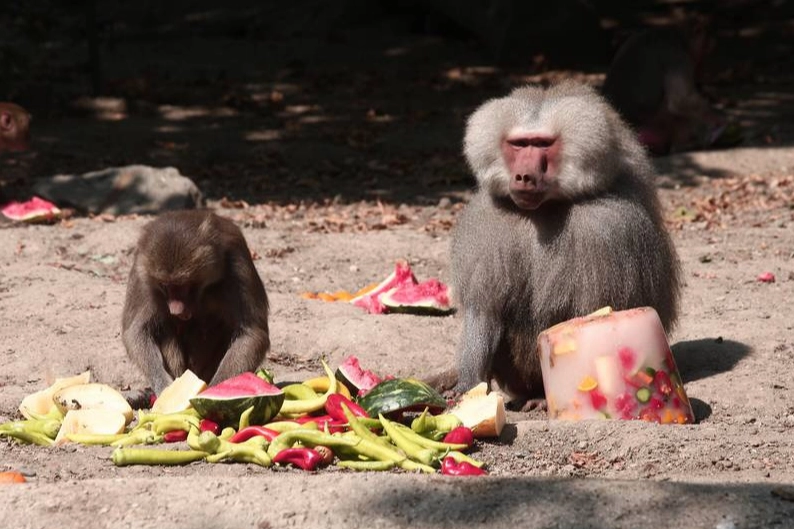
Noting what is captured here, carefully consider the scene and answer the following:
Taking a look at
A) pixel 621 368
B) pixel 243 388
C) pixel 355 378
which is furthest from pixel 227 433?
pixel 621 368

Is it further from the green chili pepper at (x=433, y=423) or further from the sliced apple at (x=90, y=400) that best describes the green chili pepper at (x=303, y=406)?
the sliced apple at (x=90, y=400)

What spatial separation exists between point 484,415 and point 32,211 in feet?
21.2

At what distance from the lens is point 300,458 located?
5059 mm

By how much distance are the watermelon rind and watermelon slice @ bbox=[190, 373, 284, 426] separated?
1.26 feet

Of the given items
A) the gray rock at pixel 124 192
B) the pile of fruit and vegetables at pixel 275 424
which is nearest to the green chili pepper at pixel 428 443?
the pile of fruit and vegetables at pixel 275 424

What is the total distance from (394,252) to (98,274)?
2.13 metres

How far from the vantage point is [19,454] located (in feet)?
17.6

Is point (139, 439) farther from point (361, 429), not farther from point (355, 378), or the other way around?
point (355, 378)

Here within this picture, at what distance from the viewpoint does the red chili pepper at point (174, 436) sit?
550cm

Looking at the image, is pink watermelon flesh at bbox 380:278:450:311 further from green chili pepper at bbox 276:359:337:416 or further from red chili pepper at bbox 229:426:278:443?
red chili pepper at bbox 229:426:278:443

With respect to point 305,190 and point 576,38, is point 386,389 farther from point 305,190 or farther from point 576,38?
point 576,38

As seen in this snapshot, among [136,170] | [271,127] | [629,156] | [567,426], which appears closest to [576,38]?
[271,127]

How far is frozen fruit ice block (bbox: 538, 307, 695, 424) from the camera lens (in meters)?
5.71

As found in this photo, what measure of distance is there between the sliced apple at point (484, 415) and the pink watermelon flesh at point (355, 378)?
609mm
